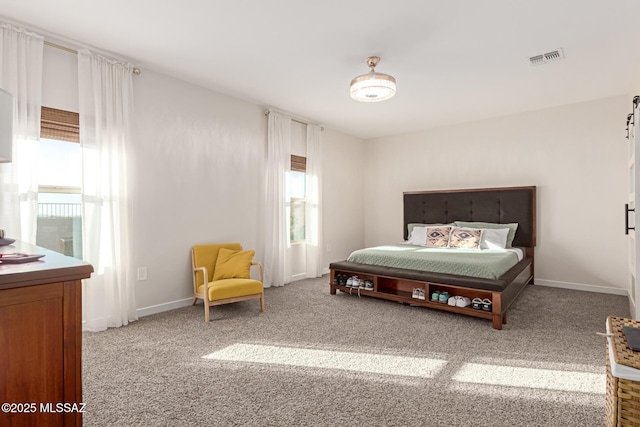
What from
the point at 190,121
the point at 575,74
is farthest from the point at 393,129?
the point at 190,121

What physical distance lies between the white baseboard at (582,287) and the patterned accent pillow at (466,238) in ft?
4.36

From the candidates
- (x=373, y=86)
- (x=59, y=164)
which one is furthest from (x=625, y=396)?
(x=59, y=164)

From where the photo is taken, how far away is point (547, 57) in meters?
3.40

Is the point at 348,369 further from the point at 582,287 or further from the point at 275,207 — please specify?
the point at 582,287

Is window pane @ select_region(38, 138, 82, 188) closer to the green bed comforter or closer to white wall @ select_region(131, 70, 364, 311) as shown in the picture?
white wall @ select_region(131, 70, 364, 311)

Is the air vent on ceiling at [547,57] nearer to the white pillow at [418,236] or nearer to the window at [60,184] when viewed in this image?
the white pillow at [418,236]

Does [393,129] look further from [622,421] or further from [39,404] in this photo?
[39,404]

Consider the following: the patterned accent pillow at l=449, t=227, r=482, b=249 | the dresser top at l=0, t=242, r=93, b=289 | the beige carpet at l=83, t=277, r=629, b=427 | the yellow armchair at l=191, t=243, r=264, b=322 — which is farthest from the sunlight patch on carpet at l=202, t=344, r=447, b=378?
the patterned accent pillow at l=449, t=227, r=482, b=249

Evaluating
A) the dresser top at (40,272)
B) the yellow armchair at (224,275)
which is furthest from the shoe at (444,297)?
the dresser top at (40,272)

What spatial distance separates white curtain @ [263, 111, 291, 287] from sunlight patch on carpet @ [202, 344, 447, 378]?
2.20 metres

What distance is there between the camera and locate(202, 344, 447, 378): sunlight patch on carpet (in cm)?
245

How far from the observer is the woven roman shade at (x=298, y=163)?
5547 mm

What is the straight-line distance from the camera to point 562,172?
5.00 meters

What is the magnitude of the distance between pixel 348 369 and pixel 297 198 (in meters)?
3.54
